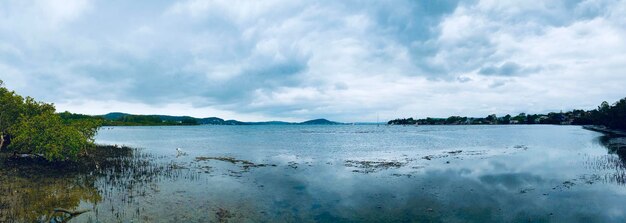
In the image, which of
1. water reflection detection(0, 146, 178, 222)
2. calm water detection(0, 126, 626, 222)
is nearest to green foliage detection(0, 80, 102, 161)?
water reflection detection(0, 146, 178, 222)

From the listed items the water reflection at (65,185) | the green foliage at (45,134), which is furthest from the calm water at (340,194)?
the green foliage at (45,134)

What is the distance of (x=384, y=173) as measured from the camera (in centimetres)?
4262

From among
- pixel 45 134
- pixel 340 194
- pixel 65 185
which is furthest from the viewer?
pixel 45 134

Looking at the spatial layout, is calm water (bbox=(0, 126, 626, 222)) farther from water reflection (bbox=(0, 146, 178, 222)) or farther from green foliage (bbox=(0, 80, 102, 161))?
green foliage (bbox=(0, 80, 102, 161))

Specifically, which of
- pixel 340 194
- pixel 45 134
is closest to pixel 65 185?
pixel 45 134

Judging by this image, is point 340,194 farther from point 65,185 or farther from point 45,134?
point 45,134

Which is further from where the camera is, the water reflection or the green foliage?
the green foliage

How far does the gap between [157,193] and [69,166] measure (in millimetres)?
19969

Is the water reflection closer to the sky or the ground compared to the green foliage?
closer to the ground

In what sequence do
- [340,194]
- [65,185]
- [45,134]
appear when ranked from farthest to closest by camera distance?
[45,134], [65,185], [340,194]

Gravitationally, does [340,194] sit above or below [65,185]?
below

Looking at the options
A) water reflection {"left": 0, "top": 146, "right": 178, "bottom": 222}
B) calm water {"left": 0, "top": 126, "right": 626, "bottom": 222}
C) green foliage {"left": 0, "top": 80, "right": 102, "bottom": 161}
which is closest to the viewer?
water reflection {"left": 0, "top": 146, "right": 178, "bottom": 222}

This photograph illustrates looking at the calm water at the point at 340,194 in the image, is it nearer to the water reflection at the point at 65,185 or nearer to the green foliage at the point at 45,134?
the water reflection at the point at 65,185

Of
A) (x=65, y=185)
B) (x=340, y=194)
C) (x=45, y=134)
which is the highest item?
(x=45, y=134)
